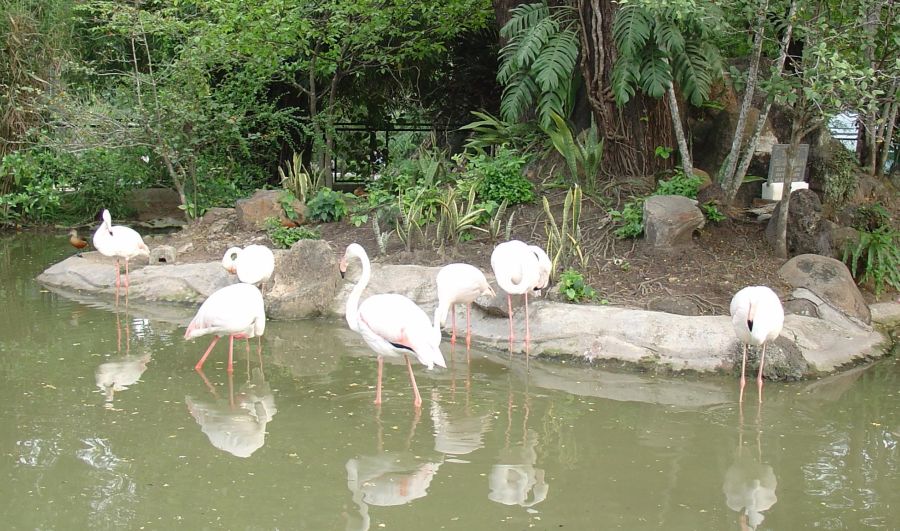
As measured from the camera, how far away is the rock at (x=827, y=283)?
7316 millimetres

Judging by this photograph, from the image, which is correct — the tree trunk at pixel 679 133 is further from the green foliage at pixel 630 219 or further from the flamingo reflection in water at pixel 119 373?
the flamingo reflection in water at pixel 119 373

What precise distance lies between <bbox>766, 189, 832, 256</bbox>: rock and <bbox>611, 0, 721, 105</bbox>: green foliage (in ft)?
4.34

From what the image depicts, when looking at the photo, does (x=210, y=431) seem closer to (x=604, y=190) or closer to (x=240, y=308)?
(x=240, y=308)

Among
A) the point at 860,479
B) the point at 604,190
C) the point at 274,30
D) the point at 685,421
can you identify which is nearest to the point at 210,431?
the point at 685,421

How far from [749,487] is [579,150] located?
204 inches

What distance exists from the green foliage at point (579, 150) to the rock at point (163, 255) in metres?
4.20

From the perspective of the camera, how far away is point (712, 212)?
858 cm

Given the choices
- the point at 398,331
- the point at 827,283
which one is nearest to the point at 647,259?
the point at 827,283

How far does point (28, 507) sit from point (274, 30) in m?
7.85

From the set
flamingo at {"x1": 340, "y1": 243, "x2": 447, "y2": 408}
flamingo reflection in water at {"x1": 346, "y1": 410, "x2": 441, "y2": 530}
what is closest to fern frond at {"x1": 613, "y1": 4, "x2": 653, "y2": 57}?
flamingo at {"x1": 340, "y1": 243, "x2": 447, "y2": 408}

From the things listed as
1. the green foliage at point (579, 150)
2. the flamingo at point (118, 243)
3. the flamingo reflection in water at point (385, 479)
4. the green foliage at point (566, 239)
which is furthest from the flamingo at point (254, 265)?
the green foliage at point (579, 150)

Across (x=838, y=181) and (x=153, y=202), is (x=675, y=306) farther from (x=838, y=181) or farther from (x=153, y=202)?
(x=153, y=202)

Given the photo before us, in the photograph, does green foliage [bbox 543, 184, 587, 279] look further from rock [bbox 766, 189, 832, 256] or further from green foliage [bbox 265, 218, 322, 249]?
green foliage [bbox 265, 218, 322, 249]

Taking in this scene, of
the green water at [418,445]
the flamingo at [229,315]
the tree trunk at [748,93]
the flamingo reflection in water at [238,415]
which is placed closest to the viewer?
the green water at [418,445]
